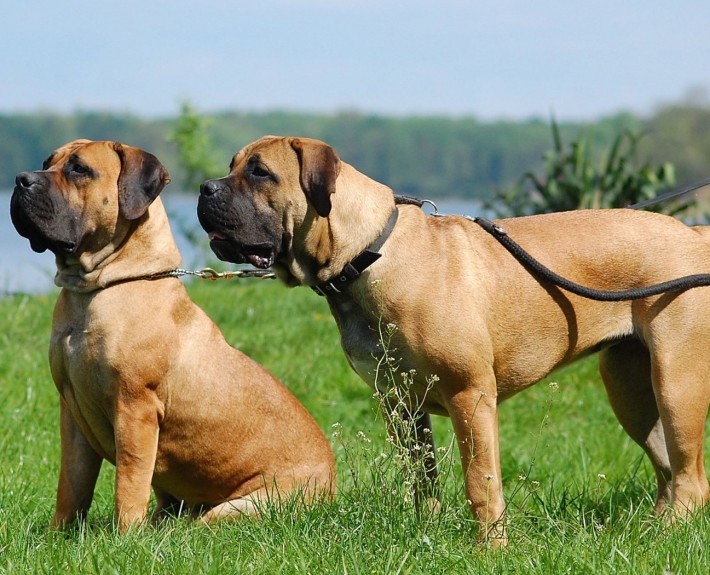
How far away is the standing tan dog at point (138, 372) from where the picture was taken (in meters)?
4.41

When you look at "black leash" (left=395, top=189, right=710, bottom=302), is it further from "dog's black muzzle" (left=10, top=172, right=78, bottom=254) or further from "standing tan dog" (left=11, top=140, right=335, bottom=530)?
"dog's black muzzle" (left=10, top=172, right=78, bottom=254)

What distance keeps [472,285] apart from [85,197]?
1.77 meters

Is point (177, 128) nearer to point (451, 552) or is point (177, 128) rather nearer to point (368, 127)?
point (451, 552)

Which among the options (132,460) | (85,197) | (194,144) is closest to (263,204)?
(85,197)

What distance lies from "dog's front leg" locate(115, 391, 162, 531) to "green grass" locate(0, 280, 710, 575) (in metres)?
0.18

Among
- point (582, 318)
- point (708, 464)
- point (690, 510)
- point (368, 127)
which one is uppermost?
point (582, 318)

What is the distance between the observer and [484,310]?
449 cm

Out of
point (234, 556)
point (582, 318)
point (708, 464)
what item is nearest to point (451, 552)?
point (234, 556)

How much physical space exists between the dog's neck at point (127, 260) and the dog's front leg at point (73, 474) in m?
0.60

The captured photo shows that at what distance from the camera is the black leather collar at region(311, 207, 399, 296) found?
4340 millimetres

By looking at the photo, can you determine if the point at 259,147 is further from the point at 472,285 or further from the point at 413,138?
the point at 413,138

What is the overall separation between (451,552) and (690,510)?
4.56ft

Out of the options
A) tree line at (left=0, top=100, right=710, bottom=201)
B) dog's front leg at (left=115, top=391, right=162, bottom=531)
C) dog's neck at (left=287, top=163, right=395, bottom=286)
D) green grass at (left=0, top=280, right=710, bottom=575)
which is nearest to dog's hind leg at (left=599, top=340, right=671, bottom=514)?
green grass at (left=0, top=280, right=710, bottom=575)

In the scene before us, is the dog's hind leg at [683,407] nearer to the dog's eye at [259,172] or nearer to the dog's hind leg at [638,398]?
the dog's hind leg at [638,398]
